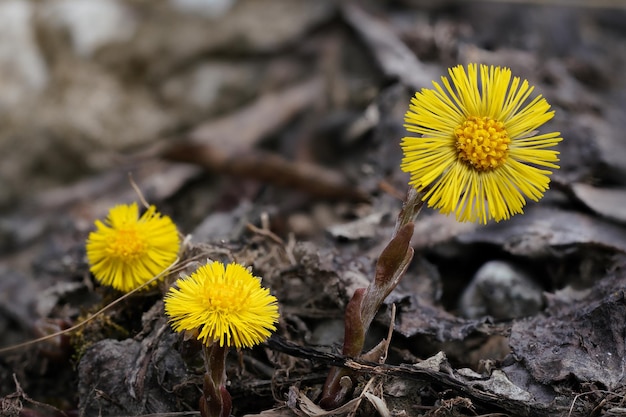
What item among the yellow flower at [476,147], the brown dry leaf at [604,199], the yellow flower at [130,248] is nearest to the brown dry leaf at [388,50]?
the brown dry leaf at [604,199]

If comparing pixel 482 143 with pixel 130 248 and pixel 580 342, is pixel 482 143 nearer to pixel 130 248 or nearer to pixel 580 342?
pixel 580 342

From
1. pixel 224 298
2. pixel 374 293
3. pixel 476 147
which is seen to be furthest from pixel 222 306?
pixel 476 147

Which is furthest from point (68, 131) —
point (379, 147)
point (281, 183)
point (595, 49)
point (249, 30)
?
point (595, 49)

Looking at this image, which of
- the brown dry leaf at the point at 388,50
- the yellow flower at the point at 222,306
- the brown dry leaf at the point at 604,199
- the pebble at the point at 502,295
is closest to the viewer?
the yellow flower at the point at 222,306

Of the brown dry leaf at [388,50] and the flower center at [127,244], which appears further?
the brown dry leaf at [388,50]

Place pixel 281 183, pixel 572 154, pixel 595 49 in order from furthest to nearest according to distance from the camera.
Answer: pixel 595 49 < pixel 281 183 < pixel 572 154

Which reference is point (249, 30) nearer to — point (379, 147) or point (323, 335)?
point (379, 147)

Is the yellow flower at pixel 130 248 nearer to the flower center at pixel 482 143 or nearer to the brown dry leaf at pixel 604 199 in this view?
the flower center at pixel 482 143
